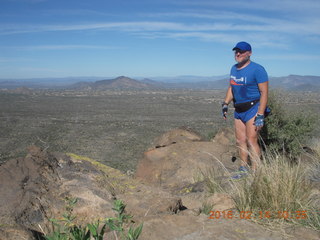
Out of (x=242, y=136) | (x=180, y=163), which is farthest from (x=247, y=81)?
(x=180, y=163)

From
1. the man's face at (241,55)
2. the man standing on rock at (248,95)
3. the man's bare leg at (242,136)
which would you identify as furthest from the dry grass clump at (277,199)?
the man's face at (241,55)

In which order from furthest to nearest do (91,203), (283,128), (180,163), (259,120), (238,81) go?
(283,128)
(180,163)
(238,81)
(259,120)
(91,203)

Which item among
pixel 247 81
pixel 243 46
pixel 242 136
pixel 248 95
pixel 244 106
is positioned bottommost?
pixel 242 136

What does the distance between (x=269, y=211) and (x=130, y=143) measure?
15.9 metres

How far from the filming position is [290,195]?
2732mm

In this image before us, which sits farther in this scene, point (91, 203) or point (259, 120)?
point (259, 120)

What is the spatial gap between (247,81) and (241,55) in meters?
0.36

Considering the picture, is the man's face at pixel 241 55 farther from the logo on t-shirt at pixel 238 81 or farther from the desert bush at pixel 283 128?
the desert bush at pixel 283 128

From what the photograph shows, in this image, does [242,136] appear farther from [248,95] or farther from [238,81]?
[238,81]

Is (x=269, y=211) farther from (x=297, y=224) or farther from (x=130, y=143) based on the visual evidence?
(x=130, y=143)

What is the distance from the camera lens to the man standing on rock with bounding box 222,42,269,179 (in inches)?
166

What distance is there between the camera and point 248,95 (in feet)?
14.4

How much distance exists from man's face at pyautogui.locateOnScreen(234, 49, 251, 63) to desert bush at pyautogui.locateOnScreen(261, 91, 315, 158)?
3.36 meters

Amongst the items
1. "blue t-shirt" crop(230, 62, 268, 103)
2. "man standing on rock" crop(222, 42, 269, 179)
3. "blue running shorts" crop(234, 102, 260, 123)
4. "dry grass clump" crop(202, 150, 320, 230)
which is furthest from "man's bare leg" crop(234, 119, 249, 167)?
"dry grass clump" crop(202, 150, 320, 230)
